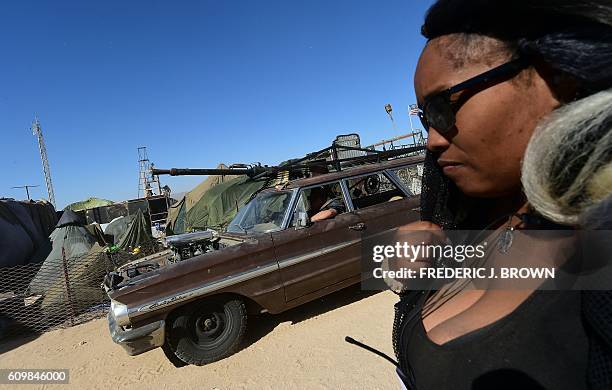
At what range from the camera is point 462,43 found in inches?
29.3

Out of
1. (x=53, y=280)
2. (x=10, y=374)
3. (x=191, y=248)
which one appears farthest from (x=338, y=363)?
(x=53, y=280)

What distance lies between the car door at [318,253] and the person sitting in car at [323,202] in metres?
0.10

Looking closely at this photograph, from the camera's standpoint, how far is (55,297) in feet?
22.5

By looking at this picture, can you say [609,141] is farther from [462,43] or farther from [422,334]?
[422,334]

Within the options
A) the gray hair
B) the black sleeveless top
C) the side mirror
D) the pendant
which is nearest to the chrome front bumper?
the side mirror

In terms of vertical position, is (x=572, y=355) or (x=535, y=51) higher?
(x=535, y=51)

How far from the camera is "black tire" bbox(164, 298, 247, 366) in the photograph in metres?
4.13

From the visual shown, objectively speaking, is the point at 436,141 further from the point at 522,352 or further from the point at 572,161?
the point at 522,352

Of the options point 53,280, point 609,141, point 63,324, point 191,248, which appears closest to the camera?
point 609,141

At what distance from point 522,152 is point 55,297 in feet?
26.7

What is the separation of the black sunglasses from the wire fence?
7.47 meters

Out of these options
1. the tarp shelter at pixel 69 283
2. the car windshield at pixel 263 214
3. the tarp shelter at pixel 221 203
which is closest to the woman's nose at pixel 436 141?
the car windshield at pixel 263 214

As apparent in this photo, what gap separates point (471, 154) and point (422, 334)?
1.44ft

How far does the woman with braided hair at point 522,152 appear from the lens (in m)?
0.55
